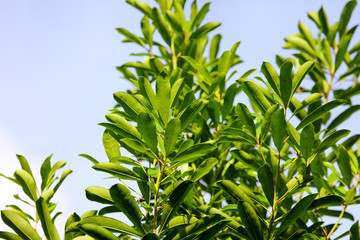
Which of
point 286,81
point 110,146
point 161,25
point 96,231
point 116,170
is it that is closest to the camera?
point 96,231

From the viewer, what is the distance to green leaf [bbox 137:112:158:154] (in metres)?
1.28

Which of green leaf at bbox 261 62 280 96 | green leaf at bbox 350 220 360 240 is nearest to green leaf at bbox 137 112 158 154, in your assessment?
green leaf at bbox 261 62 280 96

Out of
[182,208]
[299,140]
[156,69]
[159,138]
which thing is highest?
[156,69]

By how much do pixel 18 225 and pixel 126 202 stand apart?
44 centimetres

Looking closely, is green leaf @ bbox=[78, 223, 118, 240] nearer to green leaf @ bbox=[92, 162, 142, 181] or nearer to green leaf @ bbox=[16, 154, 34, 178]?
green leaf @ bbox=[92, 162, 142, 181]

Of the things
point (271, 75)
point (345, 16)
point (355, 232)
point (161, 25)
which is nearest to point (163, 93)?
point (271, 75)

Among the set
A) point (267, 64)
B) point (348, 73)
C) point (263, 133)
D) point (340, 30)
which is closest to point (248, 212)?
point (263, 133)

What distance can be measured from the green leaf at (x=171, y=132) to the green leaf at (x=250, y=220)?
324mm

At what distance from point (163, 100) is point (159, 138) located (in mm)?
173

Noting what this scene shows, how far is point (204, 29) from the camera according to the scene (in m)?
2.51

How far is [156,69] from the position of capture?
231 cm

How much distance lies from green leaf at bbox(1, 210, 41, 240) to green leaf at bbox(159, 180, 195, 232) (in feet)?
1.69

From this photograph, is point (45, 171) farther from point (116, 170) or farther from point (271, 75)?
point (271, 75)

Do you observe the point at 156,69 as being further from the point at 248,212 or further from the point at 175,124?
the point at 248,212
